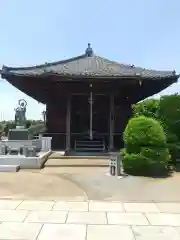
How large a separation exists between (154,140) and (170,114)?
6.80 feet

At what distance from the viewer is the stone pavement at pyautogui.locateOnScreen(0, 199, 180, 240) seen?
511 cm

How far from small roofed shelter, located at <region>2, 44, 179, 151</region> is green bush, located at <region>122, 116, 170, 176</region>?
436 cm

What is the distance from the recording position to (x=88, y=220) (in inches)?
234

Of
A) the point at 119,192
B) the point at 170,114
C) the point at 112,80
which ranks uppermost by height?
the point at 112,80

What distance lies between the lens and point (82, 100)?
19.5 metres

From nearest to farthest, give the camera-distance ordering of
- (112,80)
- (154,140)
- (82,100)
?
(154,140), (112,80), (82,100)

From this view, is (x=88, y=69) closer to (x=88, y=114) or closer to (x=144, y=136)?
(x=88, y=114)

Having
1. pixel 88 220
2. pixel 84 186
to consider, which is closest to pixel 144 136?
pixel 84 186

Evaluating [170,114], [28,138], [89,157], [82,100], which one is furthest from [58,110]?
[170,114]

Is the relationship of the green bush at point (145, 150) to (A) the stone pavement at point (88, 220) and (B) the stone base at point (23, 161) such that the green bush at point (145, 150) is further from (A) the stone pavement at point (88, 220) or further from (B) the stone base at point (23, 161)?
(A) the stone pavement at point (88, 220)

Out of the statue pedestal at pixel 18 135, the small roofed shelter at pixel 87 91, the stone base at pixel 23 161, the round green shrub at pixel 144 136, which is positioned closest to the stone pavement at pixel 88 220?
the round green shrub at pixel 144 136

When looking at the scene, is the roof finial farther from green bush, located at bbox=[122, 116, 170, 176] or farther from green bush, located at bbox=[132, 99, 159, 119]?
green bush, located at bbox=[122, 116, 170, 176]

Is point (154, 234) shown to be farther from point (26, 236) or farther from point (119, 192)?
point (119, 192)

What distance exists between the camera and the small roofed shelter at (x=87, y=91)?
15781 millimetres
